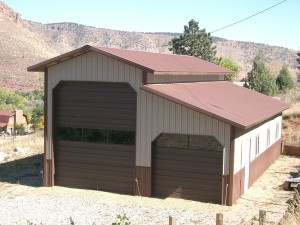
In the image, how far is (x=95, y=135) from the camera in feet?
61.6

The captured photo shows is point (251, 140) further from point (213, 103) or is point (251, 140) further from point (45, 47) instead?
point (45, 47)

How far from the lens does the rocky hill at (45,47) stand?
114 meters

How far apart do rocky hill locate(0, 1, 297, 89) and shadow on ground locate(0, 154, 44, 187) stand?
6660cm

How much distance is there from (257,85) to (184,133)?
38114 millimetres

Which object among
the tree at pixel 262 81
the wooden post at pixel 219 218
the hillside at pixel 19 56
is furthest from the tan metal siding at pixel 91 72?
the hillside at pixel 19 56

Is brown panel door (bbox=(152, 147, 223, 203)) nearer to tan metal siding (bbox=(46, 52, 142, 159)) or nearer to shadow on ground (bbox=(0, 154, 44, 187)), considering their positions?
tan metal siding (bbox=(46, 52, 142, 159))

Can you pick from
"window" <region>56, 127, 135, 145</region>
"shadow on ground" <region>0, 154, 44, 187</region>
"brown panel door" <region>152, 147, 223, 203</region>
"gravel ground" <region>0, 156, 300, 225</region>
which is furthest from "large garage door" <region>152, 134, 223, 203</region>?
"shadow on ground" <region>0, 154, 44, 187</region>

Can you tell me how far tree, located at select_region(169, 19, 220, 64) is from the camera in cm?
6078

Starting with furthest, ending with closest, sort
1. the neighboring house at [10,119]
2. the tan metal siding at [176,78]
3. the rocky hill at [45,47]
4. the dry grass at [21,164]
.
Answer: the rocky hill at [45,47] < the neighboring house at [10,119] < the dry grass at [21,164] < the tan metal siding at [176,78]

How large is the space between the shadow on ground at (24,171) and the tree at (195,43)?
38.0 meters

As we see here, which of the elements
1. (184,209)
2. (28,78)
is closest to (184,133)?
(184,209)

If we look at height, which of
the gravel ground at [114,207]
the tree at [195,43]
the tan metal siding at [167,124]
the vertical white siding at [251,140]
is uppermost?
the tree at [195,43]

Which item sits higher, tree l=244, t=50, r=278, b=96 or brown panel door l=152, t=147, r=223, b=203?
tree l=244, t=50, r=278, b=96

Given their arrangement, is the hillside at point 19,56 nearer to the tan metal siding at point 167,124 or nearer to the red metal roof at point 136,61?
the red metal roof at point 136,61
